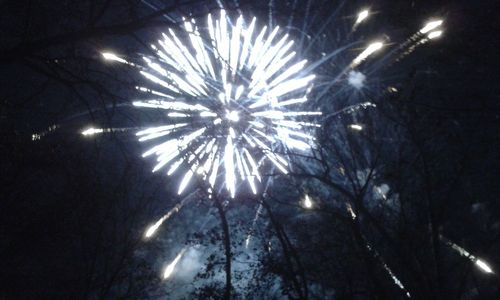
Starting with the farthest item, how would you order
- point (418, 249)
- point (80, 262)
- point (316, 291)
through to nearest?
point (316, 291) → point (80, 262) → point (418, 249)

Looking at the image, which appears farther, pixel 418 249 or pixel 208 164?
pixel 208 164

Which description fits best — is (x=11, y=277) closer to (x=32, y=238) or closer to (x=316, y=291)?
(x=32, y=238)

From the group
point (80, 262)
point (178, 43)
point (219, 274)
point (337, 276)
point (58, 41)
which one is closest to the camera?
point (58, 41)

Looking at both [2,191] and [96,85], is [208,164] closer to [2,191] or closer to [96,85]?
[96,85]

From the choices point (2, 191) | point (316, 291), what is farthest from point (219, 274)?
point (2, 191)

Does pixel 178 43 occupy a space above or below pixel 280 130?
above

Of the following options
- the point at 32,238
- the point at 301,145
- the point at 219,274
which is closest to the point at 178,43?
the point at 301,145

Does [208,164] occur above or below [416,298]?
above

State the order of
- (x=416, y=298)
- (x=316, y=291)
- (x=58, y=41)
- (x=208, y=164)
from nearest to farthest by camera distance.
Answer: (x=58, y=41)
(x=416, y=298)
(x=208, y=164)
(x=316, y=291)

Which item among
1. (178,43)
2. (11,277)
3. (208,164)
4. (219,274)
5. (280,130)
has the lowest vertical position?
(11,277)
